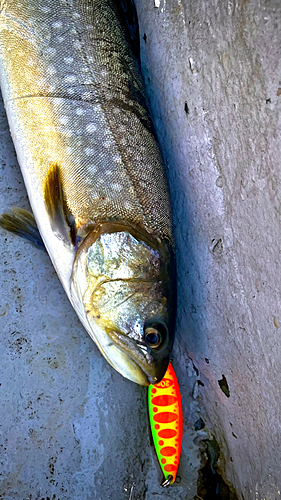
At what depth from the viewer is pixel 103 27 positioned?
82.6 inches

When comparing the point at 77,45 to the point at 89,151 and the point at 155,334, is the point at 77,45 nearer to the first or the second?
the point at 89,151

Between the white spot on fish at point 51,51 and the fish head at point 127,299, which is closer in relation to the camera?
the fish head at point 127,299

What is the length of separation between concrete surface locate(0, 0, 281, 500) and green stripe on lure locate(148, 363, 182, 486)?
0.26 feet

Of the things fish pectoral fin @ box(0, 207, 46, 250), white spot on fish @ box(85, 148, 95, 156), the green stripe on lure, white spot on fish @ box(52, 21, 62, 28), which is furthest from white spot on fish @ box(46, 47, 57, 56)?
the green stripe on lure

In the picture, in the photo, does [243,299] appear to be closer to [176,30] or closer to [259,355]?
[259,355]

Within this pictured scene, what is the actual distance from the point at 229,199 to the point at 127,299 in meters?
0.67

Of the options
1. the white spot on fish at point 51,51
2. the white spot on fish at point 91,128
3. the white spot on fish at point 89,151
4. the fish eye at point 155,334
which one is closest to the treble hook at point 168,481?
the fish eye at point 155,334

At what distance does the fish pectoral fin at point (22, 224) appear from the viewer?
89.4 inches

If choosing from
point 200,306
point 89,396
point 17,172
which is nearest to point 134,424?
point 89,396

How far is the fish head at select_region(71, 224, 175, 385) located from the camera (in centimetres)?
178

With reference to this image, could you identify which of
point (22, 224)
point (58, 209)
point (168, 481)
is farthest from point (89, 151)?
point (168, 481)

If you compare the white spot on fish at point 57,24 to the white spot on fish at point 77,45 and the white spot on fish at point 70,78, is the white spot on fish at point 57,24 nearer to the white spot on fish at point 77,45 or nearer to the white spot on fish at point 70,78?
the white spot on fish at point 77,45

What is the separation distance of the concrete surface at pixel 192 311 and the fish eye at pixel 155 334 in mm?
394

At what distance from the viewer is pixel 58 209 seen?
6.33 ft
